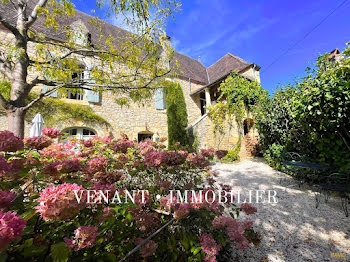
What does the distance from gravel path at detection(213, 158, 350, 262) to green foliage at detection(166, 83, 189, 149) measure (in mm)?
6068

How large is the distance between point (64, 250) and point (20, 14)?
13.3ft

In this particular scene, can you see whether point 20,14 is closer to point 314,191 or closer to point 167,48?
point 167,48

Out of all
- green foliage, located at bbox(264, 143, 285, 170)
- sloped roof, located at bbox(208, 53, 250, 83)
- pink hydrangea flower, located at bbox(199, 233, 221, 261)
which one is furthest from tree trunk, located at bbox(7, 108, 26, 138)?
sloped roof, located at bbox(208, 53, 250, 83)

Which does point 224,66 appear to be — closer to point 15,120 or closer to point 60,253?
point 15,120

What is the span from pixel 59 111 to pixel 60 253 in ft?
25.7

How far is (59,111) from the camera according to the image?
6.83 meters

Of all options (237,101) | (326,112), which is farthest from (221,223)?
(237,101)

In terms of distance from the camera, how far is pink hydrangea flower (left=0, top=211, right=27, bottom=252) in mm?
487

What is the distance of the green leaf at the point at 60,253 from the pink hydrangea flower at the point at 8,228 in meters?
0.17

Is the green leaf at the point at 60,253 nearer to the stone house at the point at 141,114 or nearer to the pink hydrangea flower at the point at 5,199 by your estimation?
the pink hydrangea flower at the point at 5,199

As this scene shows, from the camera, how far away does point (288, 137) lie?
4641 mm

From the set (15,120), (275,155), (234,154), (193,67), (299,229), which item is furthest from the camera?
(193,67)

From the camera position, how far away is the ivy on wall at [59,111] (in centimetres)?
636

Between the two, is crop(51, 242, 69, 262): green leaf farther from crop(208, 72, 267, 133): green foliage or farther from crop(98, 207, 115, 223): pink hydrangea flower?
crop(208, 72, 267, 133): green foliage
